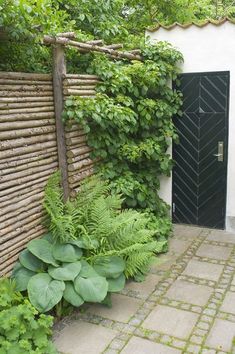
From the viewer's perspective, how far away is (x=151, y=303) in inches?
144

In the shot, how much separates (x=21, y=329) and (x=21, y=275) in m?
0.61

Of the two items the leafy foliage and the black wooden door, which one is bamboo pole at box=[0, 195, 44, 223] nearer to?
the leafy foliage

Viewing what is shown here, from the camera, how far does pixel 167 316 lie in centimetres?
342

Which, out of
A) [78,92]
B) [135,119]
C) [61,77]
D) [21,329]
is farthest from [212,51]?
[21,329]

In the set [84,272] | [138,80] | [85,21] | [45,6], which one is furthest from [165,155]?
[45,6]

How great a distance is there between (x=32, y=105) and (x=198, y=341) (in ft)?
8.27

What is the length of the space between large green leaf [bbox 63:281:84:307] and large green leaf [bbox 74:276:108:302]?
3 cm

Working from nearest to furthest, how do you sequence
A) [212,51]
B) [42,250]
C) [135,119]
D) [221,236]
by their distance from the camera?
[42,250] → [135,119] → [212,51] → [221,236]

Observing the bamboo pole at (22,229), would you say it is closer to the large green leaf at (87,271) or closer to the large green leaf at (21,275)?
the large green leaf at (21,275)

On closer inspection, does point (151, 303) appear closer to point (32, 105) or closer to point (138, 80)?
point (32, 105)

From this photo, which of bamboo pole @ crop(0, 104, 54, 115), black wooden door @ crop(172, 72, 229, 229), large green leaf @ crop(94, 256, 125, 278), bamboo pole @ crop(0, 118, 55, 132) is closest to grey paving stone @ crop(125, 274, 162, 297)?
large green leaf @ crop(94, 256, 125, 278)

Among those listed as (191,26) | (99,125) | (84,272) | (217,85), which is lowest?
(84,272)

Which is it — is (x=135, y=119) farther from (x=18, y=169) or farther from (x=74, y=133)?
(x=18, y=169)

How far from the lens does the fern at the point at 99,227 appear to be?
11.8 feet
